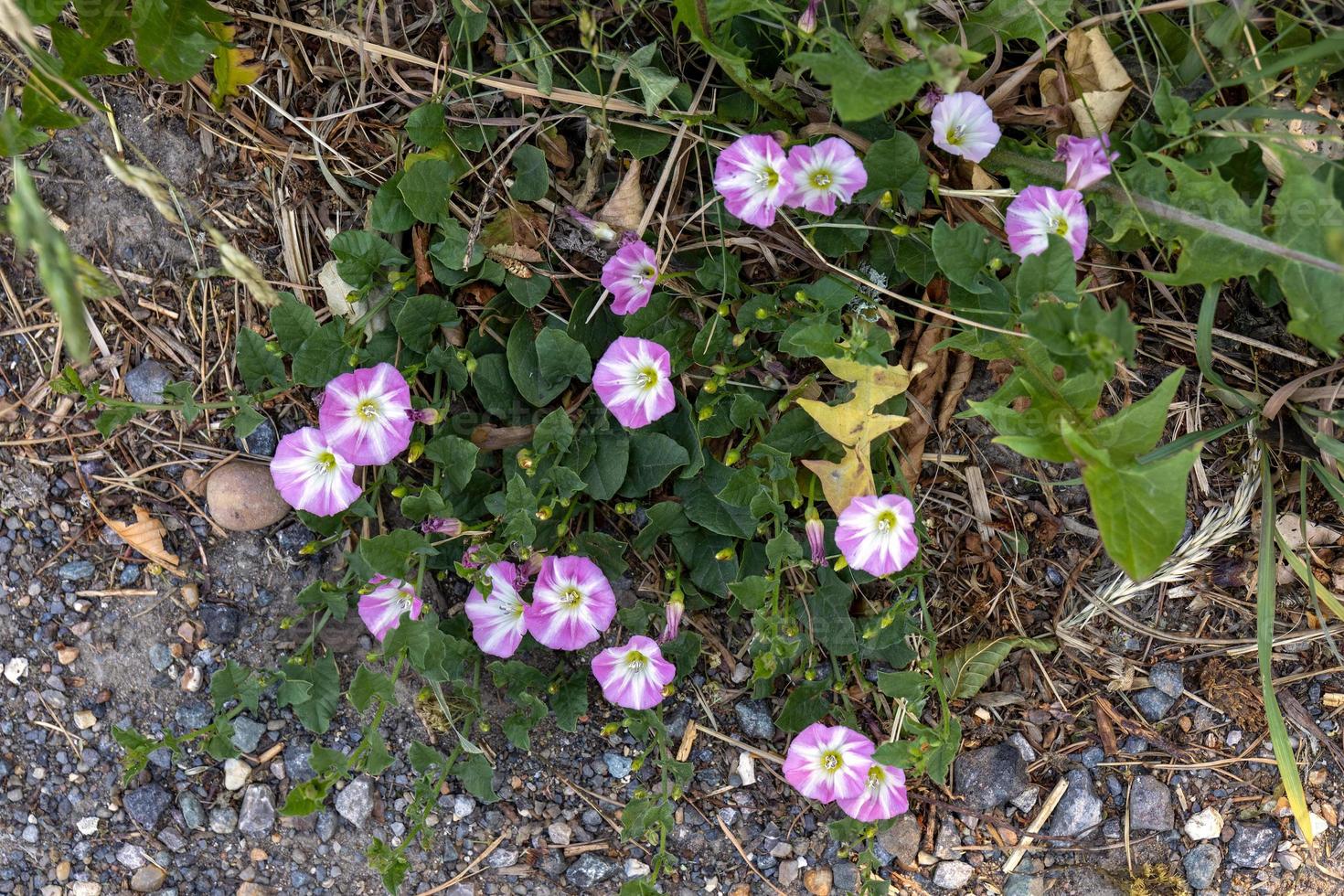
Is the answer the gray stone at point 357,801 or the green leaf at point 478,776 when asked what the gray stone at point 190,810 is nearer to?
the gray stone at point 357,801

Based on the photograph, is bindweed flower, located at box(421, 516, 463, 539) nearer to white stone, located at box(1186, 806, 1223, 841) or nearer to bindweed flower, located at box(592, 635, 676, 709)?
bindweed flower, located at box(592, 635, 676, 709)

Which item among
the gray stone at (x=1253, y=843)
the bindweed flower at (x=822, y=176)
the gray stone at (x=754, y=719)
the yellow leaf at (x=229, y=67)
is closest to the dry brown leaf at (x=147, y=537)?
the yellow leaf at (x=229, y=67)

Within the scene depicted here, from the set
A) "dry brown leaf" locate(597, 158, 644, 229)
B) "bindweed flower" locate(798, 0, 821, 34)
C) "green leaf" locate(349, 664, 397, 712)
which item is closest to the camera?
"bindweed flower" locate(798, 0, 821, 34)

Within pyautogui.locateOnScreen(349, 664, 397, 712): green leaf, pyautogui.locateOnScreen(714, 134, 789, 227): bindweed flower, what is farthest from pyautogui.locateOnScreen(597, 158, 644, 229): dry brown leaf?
→ pyautogui.locateOnScreen(349, 664, 397, 712): green leaf

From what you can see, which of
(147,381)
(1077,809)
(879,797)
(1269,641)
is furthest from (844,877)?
(147,381)

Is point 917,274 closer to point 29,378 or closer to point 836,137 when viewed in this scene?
point 836,137

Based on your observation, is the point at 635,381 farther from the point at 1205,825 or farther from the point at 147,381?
the point at 1205,825
